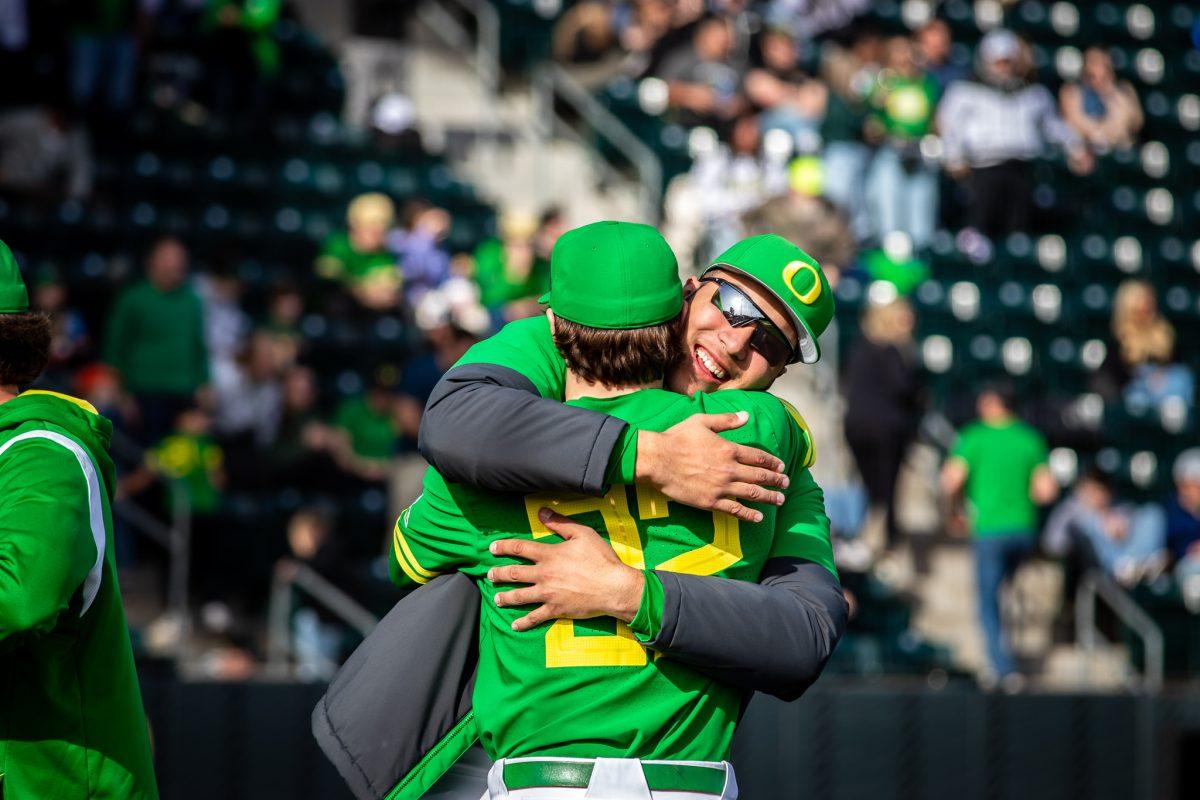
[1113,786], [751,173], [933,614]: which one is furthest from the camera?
[751,173]

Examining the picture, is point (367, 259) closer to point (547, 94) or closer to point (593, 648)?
point (547, 94)

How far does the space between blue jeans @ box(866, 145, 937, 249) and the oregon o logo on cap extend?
10345 mm

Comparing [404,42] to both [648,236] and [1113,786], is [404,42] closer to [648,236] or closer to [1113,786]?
[1113,786]

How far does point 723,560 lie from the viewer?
10.2 ft

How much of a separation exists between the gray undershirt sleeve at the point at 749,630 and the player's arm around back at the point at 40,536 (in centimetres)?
96

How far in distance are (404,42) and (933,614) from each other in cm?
655

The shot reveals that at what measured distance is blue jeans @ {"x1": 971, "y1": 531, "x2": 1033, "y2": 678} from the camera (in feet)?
34.0

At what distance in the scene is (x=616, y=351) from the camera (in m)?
3.02

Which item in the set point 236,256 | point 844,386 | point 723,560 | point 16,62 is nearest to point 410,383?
point 236,256

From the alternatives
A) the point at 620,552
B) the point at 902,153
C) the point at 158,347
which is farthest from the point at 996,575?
the point at 620,552

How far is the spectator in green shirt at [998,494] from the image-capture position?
10.5 meters

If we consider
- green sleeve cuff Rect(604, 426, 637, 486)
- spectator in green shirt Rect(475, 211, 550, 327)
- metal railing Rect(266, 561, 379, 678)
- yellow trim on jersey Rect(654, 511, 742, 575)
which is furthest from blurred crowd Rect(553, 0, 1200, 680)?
green sleeve cuff Rect(604, 426, 637, 486)

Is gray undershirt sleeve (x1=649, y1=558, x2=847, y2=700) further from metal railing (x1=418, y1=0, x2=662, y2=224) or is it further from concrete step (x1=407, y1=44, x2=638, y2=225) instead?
concrete step (x1=407, y1=44, x2=638, y2=225)

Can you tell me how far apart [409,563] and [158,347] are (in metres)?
6.93
